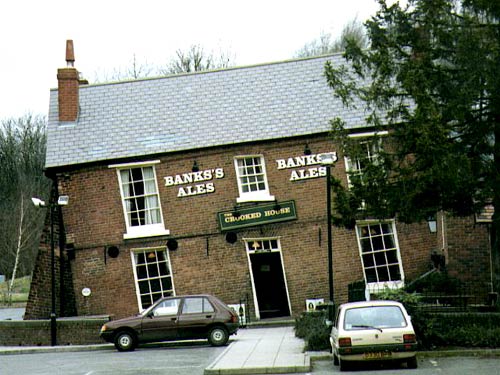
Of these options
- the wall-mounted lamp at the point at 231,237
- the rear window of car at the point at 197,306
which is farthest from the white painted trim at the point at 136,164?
the rear window of car at the point at 197,306

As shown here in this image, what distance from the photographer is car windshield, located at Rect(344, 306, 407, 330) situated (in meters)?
17.1

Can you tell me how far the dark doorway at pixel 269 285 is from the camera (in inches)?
1216

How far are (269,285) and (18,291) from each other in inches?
1447

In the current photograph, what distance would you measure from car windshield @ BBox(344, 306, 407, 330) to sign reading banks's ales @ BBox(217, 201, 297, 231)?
1276 centimetres

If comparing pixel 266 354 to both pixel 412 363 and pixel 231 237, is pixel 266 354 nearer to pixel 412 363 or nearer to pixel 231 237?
pixel 412 363

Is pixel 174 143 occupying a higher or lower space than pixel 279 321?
higher

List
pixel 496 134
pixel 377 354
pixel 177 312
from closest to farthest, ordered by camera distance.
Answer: pixel 377 354 < pixel 496 134 < pixel 177 312

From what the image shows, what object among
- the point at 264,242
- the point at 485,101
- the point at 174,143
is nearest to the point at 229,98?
the point at 174,143

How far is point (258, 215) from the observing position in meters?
30.3

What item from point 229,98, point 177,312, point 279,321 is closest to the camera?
point 177,312

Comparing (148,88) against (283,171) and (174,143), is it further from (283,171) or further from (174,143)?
(283,171)

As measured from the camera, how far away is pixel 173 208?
101 ft

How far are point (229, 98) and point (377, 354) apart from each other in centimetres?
1689

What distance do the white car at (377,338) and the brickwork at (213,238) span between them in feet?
41.6
